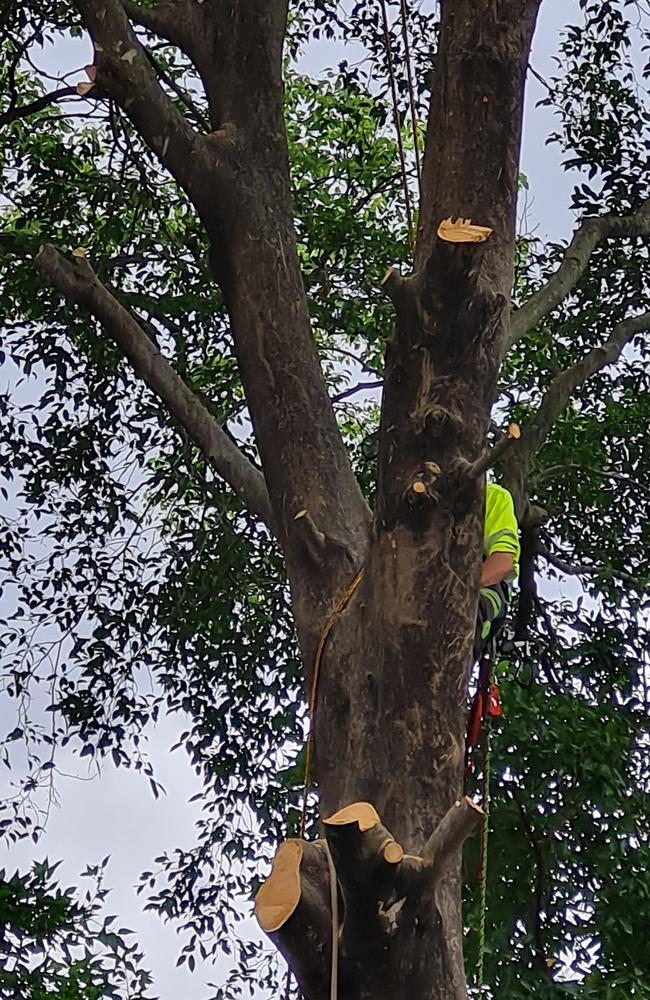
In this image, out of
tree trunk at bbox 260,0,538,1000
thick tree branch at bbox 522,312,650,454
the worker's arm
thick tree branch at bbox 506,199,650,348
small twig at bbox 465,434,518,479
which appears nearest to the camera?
small twig at bbox 465,434,518,479

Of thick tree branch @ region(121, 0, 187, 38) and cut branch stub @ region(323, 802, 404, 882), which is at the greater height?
thick tree branch @ region(121, 0, 187, 38)

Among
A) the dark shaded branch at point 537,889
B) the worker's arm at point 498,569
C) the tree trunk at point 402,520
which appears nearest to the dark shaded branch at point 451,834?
the tree trunk at point 402,520

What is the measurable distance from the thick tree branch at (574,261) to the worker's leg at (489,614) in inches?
24.1

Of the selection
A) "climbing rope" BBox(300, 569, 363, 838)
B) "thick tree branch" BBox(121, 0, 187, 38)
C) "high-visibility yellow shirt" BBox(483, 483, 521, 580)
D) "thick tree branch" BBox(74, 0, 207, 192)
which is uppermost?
"thick tree branch" BBox(121, 0, 187, 38)

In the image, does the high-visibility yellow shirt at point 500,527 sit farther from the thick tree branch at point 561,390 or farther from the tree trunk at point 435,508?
the thick tree branch at point 561,390

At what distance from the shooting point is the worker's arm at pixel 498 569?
2598 mm

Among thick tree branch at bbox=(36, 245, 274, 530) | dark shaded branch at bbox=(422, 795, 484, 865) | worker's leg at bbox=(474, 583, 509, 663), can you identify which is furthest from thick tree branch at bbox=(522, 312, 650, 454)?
dark shaded branch at bbox=(422, 795, 484, 865)

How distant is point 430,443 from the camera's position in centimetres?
210

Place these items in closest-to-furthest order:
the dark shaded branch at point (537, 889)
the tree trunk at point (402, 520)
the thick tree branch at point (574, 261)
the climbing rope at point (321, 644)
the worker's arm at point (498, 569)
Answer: the tree trunk at point (402, 520) < the climbing rope at point (321, 644) < the worker's arm at point (498, 569) < the thick tree branch at point (574, 261) < the dark shaded branch at point (537, 889)

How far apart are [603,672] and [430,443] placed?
229 centimetres

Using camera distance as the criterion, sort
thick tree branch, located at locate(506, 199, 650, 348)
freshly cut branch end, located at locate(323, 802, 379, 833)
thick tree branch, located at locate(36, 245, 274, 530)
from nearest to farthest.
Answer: freshly cut branch end, located at locate(323, 802, 379, 833) < thick tree branch, located at locate(36, 245, 274, 530) < thick tree branch, located at locate(506, 199, 650, 348)

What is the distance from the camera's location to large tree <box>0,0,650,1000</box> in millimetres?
2027

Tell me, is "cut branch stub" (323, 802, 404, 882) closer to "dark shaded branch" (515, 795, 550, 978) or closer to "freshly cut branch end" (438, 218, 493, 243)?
"freshly cut branch end" (438, 218, 493, 243)

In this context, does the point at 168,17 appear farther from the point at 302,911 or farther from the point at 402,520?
the point at 302,911
